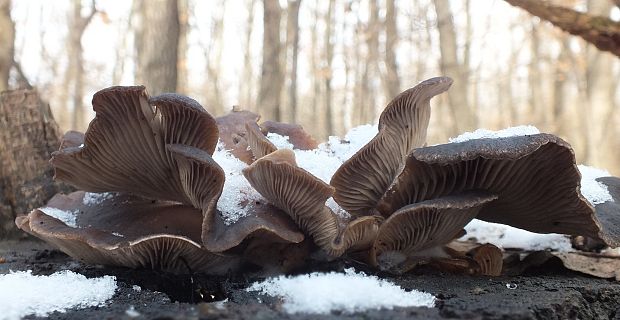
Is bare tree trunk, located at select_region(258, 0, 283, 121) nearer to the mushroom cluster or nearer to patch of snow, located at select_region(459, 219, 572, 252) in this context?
patch of snow, located at select_region(459, 219, 572, 252)

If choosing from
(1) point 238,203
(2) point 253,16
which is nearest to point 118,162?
(1) point 238,203

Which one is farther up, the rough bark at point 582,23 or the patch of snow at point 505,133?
the rough bark at point 582,23

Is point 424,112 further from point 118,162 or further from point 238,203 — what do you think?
point 118,162

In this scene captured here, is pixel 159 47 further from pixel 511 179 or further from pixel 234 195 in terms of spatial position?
pixel 511 179

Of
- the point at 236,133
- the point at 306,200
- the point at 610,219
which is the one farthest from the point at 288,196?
the point at 610,219

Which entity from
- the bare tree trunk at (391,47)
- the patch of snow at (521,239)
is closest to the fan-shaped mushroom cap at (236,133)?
the patch of snow at (521,239)

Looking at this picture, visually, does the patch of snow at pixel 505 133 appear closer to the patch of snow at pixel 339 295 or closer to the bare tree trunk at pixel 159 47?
the patch of snow at pixel 339 295

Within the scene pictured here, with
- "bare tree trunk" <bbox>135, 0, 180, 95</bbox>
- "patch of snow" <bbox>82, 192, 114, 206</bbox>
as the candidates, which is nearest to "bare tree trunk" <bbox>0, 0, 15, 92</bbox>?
"bare tree trunk" <bbox>135, 0, 180, 95</bbox>
